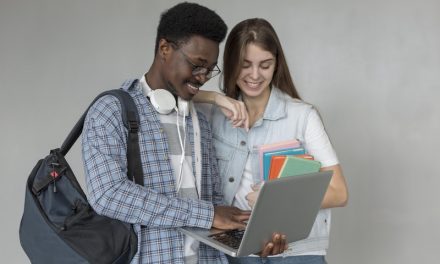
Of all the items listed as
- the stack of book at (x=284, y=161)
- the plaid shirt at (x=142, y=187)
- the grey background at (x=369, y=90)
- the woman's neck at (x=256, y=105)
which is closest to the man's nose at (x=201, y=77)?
the plaid shirt at (x=142, y=187)

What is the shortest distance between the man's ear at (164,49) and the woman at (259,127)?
0.90ft

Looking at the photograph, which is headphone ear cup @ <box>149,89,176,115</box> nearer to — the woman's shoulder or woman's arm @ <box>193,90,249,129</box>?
woman's arm @ <box>193,90,249,129</box>

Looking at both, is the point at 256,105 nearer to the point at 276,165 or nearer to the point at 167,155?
the point at 276,165

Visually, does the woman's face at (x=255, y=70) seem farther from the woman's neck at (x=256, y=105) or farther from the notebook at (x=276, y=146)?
the notebook at (x=276, y=146)

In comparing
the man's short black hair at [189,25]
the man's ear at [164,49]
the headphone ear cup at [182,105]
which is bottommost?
the headphone ear cup at [182,105]

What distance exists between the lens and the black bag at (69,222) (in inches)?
50.0

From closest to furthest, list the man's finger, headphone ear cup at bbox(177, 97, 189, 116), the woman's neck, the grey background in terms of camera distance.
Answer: the man's finger < headphone ear cup at bbox(177, 97, 189, 116) < the woman's neck < the grey background

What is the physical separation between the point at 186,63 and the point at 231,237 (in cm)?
43

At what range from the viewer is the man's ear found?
1443 millimetres

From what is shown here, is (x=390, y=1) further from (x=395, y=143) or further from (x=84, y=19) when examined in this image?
(x=84, y=19)

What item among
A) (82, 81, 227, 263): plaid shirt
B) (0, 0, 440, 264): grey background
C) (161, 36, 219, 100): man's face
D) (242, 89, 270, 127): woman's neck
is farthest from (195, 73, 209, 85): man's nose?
(0, 0, 440, 264): grey background

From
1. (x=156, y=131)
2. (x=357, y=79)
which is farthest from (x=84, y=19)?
(x=156, y=131)

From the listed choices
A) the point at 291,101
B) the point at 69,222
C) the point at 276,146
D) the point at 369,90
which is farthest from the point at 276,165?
the point at 369,90

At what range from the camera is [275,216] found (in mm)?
1326
